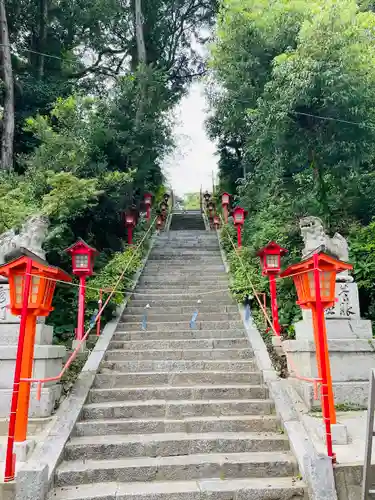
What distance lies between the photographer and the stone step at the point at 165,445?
4027 mm

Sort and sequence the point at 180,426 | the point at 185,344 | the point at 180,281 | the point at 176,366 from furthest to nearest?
the point at 180,281
the point at 185,344
the point at 176,366
the point at 180,426

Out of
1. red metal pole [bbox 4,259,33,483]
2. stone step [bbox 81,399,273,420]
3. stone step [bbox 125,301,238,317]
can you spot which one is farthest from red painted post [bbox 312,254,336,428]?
stone step [bbox 125,301,238,317]

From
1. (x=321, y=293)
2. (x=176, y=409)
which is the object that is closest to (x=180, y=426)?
(x=176, y=409)

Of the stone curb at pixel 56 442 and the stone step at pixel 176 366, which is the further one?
the stone step at pixel 176 366

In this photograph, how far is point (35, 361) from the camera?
4.82 meters

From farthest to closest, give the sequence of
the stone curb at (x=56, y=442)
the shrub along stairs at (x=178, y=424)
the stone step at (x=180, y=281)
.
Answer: the stone step at (x=180, y=281)
the shrub along stairs at (x=178, y=424)
the stone curb at (x=56, y=442)

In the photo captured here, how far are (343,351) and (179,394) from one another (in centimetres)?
223

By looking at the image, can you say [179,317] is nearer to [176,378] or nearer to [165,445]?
[176,378]

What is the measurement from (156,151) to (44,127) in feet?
15.3

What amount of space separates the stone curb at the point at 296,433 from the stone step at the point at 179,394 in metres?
0.27

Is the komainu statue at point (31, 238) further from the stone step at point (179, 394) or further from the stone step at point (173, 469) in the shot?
the stone step at point (173, 469)

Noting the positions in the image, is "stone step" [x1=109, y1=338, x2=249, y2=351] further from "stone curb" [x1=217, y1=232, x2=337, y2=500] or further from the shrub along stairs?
"stone curb" [x1=217, y1=232, x2=337, y2=500]

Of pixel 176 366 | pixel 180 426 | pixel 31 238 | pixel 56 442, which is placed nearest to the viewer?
pixel 56 442

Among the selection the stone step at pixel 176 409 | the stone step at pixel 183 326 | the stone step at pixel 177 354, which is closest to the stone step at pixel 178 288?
the stone step at pixel 183 326
